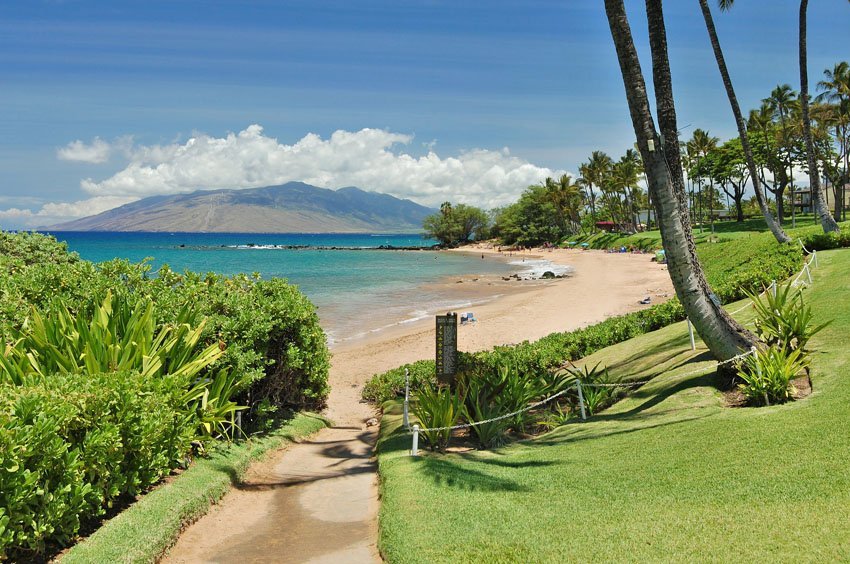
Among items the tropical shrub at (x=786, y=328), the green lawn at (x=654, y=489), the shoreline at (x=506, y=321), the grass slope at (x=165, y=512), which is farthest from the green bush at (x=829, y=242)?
the grass slope at (x=165, y=512)

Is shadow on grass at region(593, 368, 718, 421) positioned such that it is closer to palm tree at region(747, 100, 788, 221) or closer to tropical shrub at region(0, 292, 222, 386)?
tropical shrub at region(0, 292, 222, 386)

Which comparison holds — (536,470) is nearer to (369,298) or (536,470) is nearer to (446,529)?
(446,529)

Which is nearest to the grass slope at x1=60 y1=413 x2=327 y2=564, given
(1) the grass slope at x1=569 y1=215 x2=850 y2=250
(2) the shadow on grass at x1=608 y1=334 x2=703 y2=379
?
(2) the shadow on grass at x1=608 y1=334 x2=703 y2=379

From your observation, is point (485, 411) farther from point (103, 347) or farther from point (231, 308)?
point (103, 347)

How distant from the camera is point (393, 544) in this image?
5.41 metres

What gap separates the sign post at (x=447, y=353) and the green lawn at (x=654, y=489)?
246 cm

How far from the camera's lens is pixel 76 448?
5.16m

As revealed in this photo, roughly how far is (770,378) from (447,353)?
16.2 ft

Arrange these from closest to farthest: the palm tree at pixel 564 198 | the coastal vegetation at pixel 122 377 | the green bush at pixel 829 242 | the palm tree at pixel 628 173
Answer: the coastal vegetation at pixel 122 377, the green bush at pixel 829 242, the palm tree at pixel 628 173, the palm tree at pixel 564 198

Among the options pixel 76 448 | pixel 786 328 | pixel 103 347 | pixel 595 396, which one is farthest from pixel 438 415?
pixel 786 328

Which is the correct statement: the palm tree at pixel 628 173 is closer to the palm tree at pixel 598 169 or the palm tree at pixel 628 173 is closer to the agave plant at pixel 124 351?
the palm tree at pixel 598 169

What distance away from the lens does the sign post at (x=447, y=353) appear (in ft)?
34.7

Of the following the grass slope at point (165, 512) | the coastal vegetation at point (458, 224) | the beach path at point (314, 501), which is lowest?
the beach path at point (314, 501)

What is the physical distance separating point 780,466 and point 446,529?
288 cm
